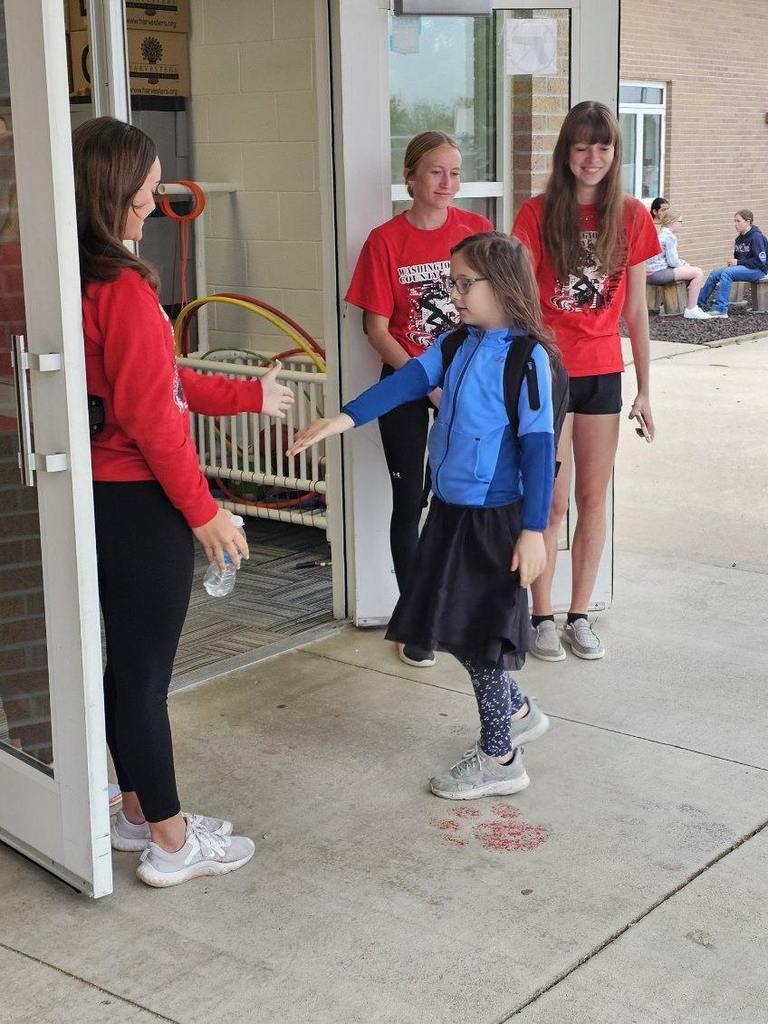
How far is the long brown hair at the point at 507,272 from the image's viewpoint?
3311 mm

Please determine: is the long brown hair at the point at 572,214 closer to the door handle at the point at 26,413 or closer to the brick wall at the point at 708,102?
the door handle at the point at 26,413

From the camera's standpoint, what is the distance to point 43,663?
2.99 meters

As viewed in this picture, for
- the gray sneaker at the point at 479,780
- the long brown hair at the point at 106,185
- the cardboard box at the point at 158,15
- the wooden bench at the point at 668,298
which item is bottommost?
the gray sneaker at the point at 479,780

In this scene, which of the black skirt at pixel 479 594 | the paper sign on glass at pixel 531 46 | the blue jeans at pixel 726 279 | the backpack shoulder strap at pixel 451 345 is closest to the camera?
the black skirt at pixel 479 594

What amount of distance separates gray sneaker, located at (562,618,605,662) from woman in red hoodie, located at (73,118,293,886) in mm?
1819

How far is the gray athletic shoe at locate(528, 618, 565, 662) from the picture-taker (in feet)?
14.9

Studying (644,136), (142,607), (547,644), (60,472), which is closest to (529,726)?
(547,644)

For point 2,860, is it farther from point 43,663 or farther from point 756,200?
point 756,200

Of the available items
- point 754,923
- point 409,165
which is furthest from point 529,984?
point 409,165

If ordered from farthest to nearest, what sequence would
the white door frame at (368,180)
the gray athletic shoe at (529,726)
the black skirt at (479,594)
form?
the white door frame at (368,180)
the gray athletic shoe at (529,726)
the black skirt at (479,594)

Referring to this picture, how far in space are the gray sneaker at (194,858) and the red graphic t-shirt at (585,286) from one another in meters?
1.97

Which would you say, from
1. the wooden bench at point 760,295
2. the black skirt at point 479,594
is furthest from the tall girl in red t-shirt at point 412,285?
the wooden bench at point 760,295

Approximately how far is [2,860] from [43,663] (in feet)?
1.88

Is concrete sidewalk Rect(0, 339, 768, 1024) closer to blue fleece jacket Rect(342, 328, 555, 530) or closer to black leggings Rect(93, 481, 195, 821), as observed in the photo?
black leggings Rect(93, 481, 195, 821)
